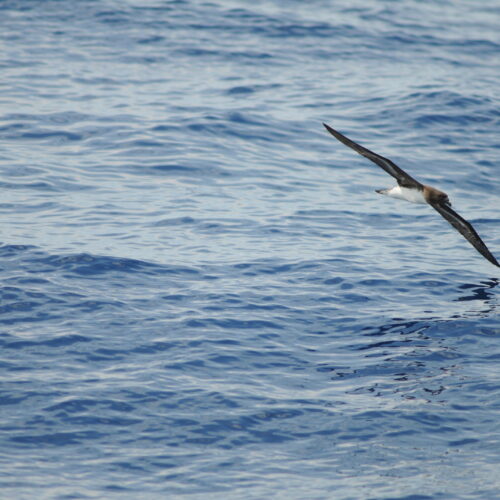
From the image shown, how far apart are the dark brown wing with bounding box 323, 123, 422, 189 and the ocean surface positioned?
66.3 inches

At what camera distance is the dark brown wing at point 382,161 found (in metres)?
11.9

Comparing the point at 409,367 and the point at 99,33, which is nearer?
the point at 409,367

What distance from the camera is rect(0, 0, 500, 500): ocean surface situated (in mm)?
9078

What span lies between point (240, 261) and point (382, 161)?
3.12m

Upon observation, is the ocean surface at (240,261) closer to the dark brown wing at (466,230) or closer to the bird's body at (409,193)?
the dark brown wing at (466,230)

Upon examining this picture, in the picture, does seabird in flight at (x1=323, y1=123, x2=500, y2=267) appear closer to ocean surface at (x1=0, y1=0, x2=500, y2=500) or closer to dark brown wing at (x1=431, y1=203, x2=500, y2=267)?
dark brown wing at (x1=431, y1=203, x2=500, y2=267)

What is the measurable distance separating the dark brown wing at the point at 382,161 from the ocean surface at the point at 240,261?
1.68 meters

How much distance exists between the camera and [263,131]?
1986 centimetres

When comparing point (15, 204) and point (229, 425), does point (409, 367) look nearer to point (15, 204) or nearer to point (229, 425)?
point (229, 425)

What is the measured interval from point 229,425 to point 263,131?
37.6 ft

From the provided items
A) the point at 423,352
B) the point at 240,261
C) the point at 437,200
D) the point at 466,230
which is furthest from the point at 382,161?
the point at 240,261

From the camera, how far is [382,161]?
→ 482 inches

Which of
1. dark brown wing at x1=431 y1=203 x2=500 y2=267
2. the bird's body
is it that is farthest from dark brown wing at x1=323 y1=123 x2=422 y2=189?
dark brown wing at x1=431 y1=203 x2=500 y2=267

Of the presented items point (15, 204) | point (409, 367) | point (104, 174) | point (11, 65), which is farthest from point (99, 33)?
point (409, 367)
